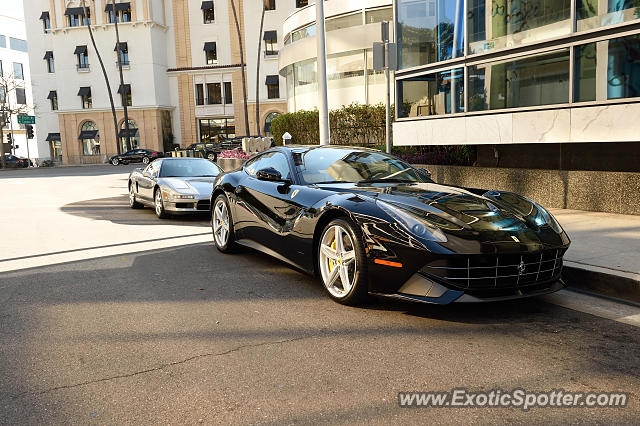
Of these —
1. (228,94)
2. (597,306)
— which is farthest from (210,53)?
(597,306)

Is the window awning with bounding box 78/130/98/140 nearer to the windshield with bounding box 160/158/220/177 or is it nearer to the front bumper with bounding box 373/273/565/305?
the windshield with bounding box 160/158/220/177

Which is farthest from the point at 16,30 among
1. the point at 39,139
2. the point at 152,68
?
the point at 152,68

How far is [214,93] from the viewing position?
60562 millimetres

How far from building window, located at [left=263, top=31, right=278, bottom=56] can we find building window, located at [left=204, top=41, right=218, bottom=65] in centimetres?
635

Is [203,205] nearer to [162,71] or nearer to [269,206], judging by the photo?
[269,206]

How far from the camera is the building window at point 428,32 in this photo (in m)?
11.0

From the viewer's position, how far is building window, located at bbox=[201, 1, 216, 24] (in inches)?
2296

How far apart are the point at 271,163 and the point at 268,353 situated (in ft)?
10.5

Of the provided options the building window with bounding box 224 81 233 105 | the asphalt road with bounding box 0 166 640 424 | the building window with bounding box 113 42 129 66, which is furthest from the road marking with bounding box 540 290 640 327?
the building window with bounding box 113 42 129 66

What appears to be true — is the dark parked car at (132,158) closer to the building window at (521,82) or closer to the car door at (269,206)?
the building window at (521,82)

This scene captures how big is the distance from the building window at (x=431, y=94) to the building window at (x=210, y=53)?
166 ft

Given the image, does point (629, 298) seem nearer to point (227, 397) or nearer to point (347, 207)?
point (347, 207)

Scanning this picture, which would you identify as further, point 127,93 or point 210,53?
point 210,53

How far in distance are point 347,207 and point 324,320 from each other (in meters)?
0.99
